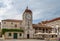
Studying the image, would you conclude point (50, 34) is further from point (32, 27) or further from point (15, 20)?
point (15, 20)

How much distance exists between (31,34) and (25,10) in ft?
25.9

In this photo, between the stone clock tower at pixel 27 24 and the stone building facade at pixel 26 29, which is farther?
the stone clock tower at pixel 27 24

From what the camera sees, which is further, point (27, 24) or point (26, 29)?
point (27, 24)

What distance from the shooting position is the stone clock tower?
5287 centimetres

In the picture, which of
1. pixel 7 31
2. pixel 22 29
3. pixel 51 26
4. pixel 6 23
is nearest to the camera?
pixel 7 31

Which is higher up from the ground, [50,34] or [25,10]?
[25,10]

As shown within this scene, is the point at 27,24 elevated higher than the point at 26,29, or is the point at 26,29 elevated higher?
the point at 27,24

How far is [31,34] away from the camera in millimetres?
53250

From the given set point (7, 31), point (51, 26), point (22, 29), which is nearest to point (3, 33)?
point (7, 31)

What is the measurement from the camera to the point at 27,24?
5325cm

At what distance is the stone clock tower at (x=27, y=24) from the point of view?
52869mm

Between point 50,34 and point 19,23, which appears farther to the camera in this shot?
point 19,23

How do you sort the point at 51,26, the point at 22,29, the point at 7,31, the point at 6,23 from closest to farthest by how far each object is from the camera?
the point at 7,31
the point at 22,29
the point at 6,23
the point at 51,26

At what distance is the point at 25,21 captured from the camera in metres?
53.3
